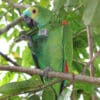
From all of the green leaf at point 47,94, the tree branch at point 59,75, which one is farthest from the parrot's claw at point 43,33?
the tree branch at point 59,75

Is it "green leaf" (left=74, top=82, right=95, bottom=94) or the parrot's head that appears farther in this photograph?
the parrot's head

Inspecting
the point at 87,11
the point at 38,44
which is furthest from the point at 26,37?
the point at 87,11

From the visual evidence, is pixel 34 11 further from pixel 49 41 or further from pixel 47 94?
pixel 47 94

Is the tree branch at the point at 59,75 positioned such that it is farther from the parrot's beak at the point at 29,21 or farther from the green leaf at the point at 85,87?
the parrot's beak at the point at 29,21

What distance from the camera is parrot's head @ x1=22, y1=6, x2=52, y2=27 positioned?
0.90 meters

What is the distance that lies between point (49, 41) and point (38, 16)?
0.09m

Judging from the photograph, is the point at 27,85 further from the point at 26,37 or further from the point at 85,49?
the point at 85,49

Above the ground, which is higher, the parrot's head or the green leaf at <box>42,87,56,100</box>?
the parrot's head

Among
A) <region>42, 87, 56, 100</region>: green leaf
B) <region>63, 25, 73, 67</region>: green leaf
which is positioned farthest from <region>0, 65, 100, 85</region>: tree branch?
<region>63, 25, 73, 67</region>: green leaf

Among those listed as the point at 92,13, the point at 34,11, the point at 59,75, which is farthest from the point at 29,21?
the point at 92,13

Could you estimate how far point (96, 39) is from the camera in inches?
35.7

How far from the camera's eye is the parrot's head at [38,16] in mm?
895

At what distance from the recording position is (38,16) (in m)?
0.95

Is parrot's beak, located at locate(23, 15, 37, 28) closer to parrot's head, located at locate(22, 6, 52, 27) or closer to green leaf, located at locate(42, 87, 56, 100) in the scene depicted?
parrot's head, located at locate(22, 6, 52, 27)
